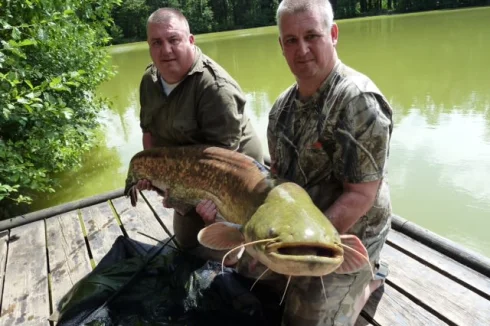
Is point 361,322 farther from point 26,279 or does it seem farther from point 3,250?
point 3,250

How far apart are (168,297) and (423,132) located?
6126 mm

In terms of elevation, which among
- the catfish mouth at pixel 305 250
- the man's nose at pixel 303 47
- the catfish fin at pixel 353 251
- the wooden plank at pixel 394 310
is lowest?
the wooden plank at pixel 394 310

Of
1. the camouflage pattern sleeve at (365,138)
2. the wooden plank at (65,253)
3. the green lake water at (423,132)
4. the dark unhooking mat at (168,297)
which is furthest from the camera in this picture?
the green lake water at (423,132)

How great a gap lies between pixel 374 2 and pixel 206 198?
61.7 metres

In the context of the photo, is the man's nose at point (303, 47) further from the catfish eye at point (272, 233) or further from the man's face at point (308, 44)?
the catfish eye at point (272, 233)

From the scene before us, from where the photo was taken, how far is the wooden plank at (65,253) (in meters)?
2.96

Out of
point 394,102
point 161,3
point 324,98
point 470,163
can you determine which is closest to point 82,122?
point 324,98

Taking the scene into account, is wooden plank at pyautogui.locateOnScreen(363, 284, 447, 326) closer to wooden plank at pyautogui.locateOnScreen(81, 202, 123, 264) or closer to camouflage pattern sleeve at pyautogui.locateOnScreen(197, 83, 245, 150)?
camouflage pattern sleeve at pyautogui.locateOnScreen(197, 83, 245, 150)

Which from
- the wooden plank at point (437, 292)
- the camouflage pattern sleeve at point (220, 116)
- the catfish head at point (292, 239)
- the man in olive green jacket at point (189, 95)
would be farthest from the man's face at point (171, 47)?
the wooden plank at point (437, 292)

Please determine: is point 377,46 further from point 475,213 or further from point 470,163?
point 475,213

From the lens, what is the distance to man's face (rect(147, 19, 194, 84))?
2779mm

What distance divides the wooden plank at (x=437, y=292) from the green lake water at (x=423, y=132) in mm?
1832

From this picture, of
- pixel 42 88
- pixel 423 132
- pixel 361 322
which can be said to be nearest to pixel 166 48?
pixel 42 88

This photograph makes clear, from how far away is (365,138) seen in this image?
6.05ft
